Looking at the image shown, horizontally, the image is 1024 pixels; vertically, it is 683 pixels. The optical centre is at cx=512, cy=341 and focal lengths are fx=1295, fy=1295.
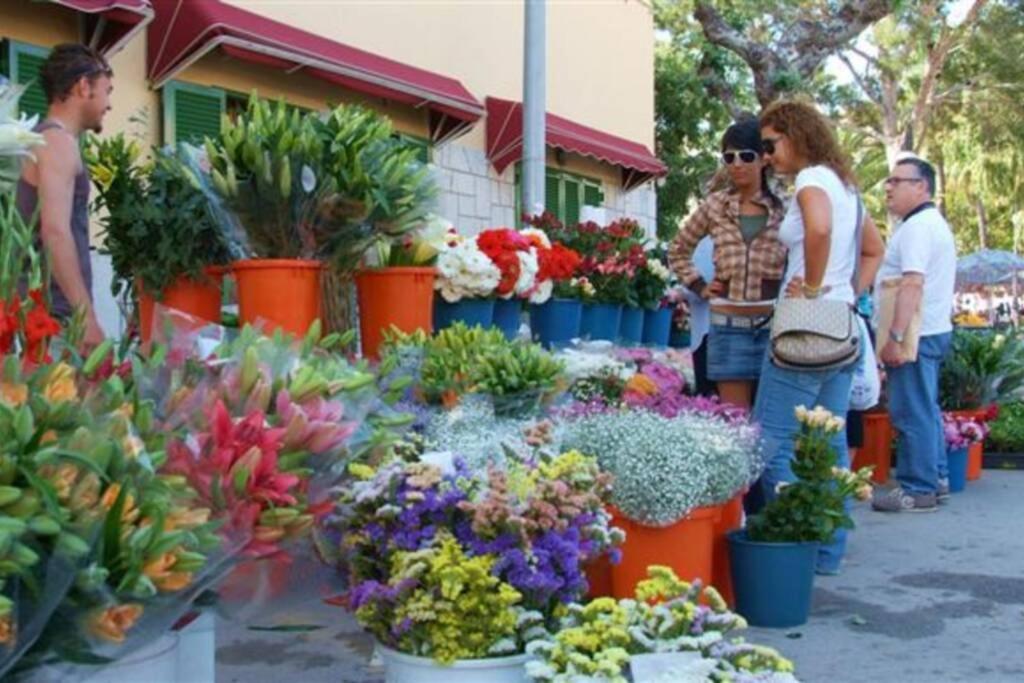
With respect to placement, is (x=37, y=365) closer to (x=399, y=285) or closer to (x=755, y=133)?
(x=399, y=285)

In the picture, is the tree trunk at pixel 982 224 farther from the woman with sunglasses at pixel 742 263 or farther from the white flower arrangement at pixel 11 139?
the white flower arrangement at pixel 11 139

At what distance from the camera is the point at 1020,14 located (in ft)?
87.8

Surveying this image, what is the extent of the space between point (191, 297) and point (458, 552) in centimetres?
190

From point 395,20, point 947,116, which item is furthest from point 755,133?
point 947,116

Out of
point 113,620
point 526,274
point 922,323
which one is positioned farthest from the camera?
point 922,323

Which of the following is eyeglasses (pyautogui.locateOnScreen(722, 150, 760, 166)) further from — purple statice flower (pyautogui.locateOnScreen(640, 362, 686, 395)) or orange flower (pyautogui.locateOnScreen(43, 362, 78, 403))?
orange flower (pyautogui.locateOnScreen(43, 362, 78, 403))

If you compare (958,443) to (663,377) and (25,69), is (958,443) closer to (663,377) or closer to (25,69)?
(663,377)

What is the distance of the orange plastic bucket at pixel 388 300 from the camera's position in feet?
14.2

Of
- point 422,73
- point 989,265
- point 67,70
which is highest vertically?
point 422,73

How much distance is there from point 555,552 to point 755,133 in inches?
96.3

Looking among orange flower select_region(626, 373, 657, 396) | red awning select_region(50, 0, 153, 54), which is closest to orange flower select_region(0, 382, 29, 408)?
orange flower select_region(626, 373, 657, 396)

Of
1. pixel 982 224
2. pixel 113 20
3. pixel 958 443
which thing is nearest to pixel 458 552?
pixel 113 20

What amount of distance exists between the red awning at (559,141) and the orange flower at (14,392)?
9716 millimetres

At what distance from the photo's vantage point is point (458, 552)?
2785 millimetres
